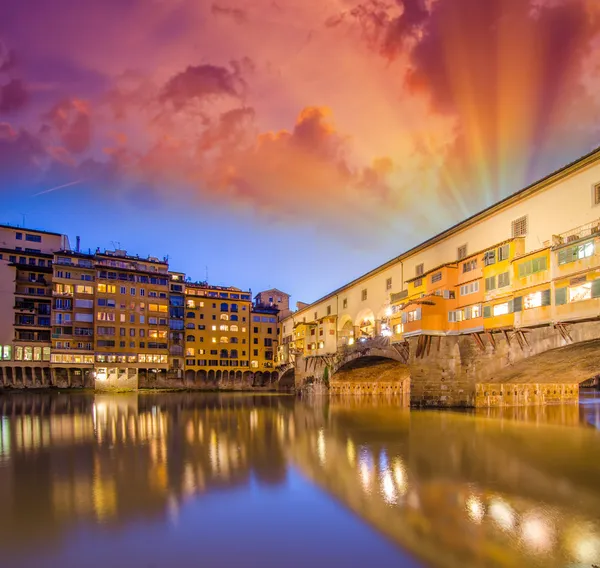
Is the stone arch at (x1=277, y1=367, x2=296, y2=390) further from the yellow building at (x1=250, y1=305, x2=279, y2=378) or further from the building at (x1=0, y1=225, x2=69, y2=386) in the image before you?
the building at (x1=0, y1=225, x2=69, y2=386)

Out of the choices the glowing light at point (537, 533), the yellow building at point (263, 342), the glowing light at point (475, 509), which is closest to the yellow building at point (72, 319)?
the yellow building at point (263, 342)

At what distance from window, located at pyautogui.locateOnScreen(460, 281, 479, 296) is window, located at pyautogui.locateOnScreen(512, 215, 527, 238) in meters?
4.73

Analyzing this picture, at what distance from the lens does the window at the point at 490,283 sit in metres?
32.4

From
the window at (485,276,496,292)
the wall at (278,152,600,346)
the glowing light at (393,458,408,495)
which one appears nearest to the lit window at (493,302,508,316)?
the window at (485,276,496,292)

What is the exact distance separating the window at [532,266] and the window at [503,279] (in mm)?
1265

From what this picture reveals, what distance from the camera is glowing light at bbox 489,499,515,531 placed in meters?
10.3

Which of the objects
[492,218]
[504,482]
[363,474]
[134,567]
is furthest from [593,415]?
[134,567]

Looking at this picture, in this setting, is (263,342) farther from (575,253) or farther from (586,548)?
(586,548)

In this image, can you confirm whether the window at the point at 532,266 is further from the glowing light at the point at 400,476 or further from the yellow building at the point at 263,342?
the yellow building at the point at 263,342

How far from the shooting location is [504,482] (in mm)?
14234

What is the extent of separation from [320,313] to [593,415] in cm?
4561

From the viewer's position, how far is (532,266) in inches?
→ 1136

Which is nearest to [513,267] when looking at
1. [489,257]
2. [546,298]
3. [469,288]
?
[489,257]

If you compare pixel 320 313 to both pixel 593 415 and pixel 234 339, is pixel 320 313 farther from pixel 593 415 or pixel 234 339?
pixel 593 415
